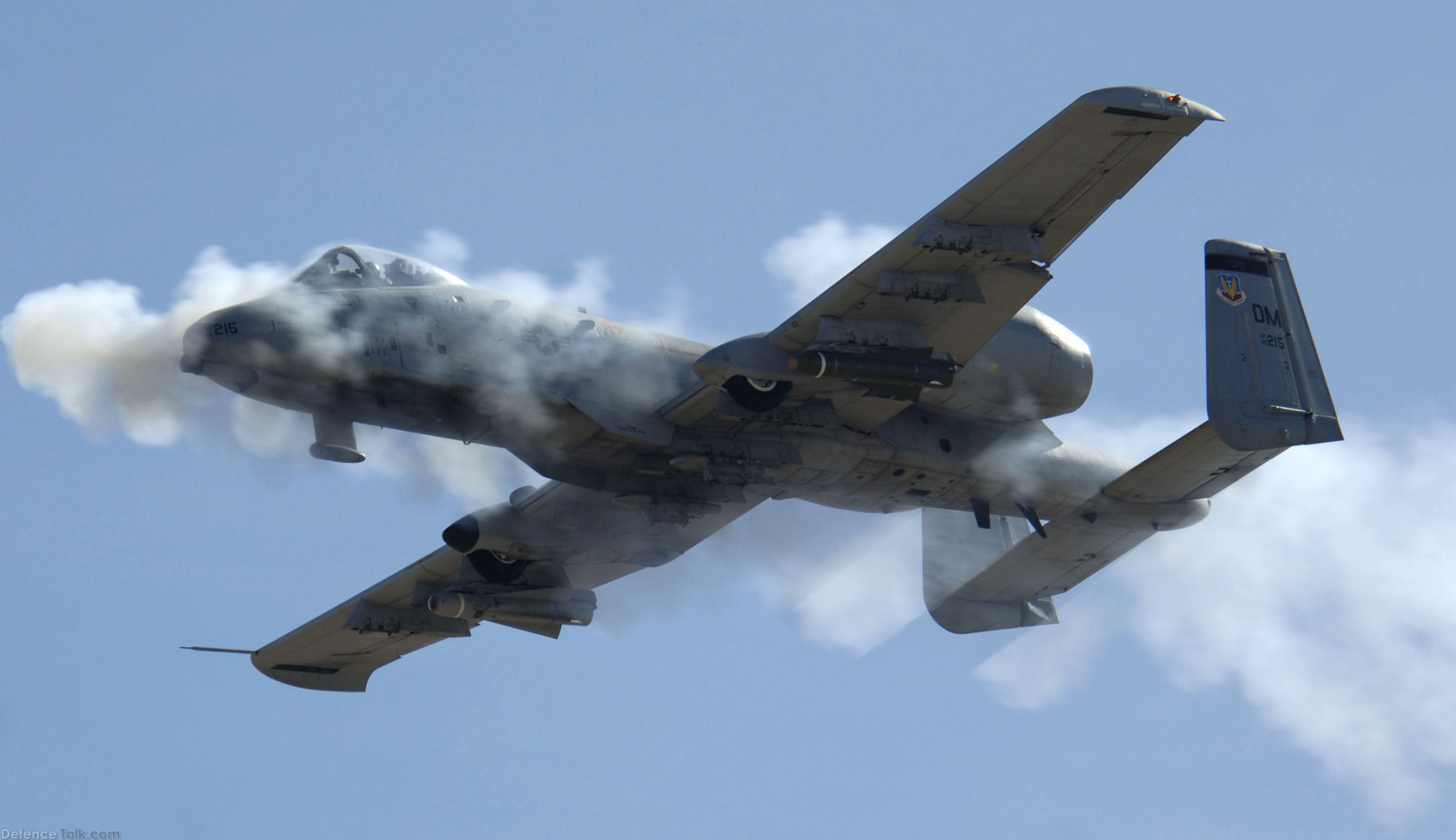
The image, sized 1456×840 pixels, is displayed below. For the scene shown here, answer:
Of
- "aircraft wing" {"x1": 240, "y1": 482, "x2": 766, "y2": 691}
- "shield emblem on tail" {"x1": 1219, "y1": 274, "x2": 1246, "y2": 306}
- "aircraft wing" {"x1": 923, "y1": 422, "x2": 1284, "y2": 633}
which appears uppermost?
"shield emblem on tail" {"x1": 1219, "y1": 274, "x2": 1246, "y2": 306}

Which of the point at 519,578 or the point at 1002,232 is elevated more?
the point at 1002,232

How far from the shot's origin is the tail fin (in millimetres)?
28891

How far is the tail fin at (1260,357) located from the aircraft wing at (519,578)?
850cm

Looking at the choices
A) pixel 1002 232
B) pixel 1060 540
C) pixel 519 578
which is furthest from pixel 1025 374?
pixel 519 578

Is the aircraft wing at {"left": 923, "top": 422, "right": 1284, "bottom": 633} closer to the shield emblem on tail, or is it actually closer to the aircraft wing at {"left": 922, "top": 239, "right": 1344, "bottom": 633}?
the aircraft wing at {"left": 922, "top": 239, "right": 1344, "bottom": 633}

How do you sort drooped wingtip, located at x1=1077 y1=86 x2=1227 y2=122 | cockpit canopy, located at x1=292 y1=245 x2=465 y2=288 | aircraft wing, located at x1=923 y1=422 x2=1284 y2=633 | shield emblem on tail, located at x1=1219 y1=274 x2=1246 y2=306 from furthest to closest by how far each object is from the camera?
aircraft wing, located at x1=923 y1=422 x2=1284 y2=633 → shield emblem on tail, located at x1=1219 y1=274 x2=1246 y2=306 → cockpit canopy, located at x1=292 y1=245 x2=465 y2=288 → drooped wingtip, located at x1=1077 y1=86 x2=1227 y2=122

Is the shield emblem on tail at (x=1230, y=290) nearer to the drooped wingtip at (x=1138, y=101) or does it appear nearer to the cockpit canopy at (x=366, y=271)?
the drooped wingtip at (x=1138, y=101)

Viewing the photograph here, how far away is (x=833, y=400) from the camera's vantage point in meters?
27.5

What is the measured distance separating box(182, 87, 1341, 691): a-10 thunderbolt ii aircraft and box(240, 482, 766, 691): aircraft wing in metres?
0.05

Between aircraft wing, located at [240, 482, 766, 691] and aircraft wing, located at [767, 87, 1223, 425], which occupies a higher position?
aircraft wing, located at [767, 87, 1223, 425]

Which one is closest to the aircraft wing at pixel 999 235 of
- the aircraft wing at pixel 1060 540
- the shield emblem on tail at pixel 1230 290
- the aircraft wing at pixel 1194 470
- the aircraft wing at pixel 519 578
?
the aircraft wing at pixel 519 578

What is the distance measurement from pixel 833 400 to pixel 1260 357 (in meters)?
7.80

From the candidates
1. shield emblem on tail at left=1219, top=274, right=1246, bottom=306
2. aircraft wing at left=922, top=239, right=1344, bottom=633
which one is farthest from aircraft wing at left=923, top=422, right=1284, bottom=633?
shield emblem on tail at left=1219, top=274, right=1246, bottom=306

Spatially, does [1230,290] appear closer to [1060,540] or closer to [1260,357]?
[1260,357]
